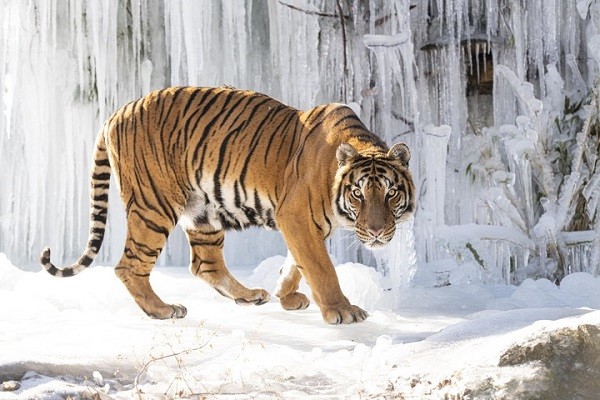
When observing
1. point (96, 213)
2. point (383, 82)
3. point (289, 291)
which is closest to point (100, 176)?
point (96, 213)

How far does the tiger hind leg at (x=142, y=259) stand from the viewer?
4191 mm

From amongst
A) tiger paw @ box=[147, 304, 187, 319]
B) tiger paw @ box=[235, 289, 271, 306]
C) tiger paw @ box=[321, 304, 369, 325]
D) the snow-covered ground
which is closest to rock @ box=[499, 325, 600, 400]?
the snow-covered ground

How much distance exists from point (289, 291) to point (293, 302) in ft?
0.19

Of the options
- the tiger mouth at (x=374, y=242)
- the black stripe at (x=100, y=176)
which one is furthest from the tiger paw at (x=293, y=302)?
the black stripe at (x=100, y=176)

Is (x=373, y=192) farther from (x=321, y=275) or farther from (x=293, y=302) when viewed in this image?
(x=293, y=302)

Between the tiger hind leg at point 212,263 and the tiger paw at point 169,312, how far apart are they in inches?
14.9

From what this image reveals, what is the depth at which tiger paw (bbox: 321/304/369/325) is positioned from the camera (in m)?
3.74

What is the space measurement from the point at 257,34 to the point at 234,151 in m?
3.91

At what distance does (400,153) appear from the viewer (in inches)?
151

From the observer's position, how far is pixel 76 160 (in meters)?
7.98

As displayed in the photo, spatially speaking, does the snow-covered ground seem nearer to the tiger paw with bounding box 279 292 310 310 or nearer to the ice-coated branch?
the tiger paw with bounding box 279 292 310 310

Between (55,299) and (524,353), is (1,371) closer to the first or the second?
(524,353)

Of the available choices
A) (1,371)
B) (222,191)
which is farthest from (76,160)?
(1,371)

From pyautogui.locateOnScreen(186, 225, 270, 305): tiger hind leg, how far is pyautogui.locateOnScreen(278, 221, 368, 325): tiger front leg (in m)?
0.70
